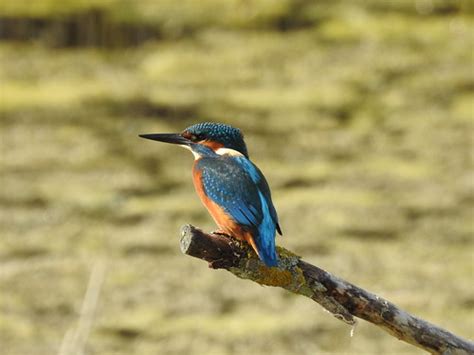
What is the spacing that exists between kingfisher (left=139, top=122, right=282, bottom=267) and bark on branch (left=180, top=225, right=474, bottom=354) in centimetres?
5

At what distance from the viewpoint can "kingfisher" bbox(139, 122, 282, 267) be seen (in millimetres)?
2174

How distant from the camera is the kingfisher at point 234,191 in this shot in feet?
7.13

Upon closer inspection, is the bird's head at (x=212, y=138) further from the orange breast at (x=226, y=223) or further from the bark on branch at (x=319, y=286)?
the bark on branch at (x=319, y=286)

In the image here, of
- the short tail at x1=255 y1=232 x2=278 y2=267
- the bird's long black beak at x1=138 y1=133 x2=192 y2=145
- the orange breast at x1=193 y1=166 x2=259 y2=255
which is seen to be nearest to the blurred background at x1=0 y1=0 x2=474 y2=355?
the bird's long black beak at x1=138 y1=133 x2=192 y2=145

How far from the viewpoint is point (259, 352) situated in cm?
425

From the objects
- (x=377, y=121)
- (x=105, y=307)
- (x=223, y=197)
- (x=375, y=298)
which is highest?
(x=223, y=197)

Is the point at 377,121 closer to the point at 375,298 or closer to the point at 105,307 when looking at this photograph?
the point at 105,307

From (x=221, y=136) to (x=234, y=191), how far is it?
0.69 feet

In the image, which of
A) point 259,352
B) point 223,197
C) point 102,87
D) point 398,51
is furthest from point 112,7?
point 223,197

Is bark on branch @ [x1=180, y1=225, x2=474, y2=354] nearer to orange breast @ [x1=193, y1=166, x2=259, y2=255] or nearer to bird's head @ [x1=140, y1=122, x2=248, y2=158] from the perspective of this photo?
orange breast @ [x1=193, y1=166, x2=259, y2=255]

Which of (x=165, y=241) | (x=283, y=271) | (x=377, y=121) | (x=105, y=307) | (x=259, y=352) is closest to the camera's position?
(x=283, y=271)

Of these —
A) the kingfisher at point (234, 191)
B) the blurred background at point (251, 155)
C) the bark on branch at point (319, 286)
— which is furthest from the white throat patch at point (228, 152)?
the blurred background at point (251, 155)

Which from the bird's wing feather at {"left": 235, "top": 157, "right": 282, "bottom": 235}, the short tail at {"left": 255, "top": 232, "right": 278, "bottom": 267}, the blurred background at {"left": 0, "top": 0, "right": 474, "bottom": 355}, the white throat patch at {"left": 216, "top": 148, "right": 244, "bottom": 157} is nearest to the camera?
the short tail at {"left": 255, "top": 232, "right": 278, "bottom": 267}

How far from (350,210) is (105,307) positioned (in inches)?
45.7
